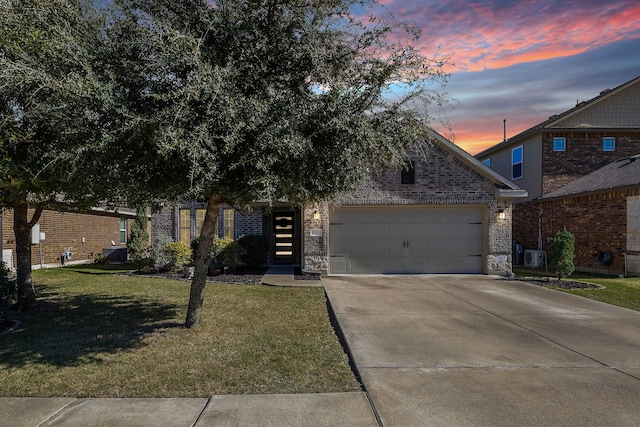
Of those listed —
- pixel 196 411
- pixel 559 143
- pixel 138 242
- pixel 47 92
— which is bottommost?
pixel 196 411

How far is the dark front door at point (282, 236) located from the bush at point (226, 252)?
2.67 meters

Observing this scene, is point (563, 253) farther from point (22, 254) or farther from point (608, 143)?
point (22, 254)

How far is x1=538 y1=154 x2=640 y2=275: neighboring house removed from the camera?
13830 millimetres

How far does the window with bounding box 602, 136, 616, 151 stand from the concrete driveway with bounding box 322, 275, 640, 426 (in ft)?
38.8

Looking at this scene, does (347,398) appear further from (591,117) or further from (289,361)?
(591,117)

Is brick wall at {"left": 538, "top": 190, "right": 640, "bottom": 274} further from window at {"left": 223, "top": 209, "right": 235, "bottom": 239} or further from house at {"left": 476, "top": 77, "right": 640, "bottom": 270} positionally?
window at {"left": 223, "top": 209, "right": 235, "bottom": 239}

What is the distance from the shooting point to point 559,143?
719 inches

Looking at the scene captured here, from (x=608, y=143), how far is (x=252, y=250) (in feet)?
53.9

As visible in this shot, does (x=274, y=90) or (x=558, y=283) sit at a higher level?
(x=274, y=90)

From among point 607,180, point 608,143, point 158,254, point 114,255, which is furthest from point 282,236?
point 608,143

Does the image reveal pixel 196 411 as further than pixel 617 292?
No

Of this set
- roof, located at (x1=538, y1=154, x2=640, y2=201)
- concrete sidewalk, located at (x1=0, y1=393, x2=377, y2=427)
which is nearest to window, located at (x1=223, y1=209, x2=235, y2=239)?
concrete sidewalk, located at (x1=0, y1=393, x2=377, y2=427)

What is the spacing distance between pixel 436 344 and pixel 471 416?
7.51ft

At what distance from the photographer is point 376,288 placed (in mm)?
11039
